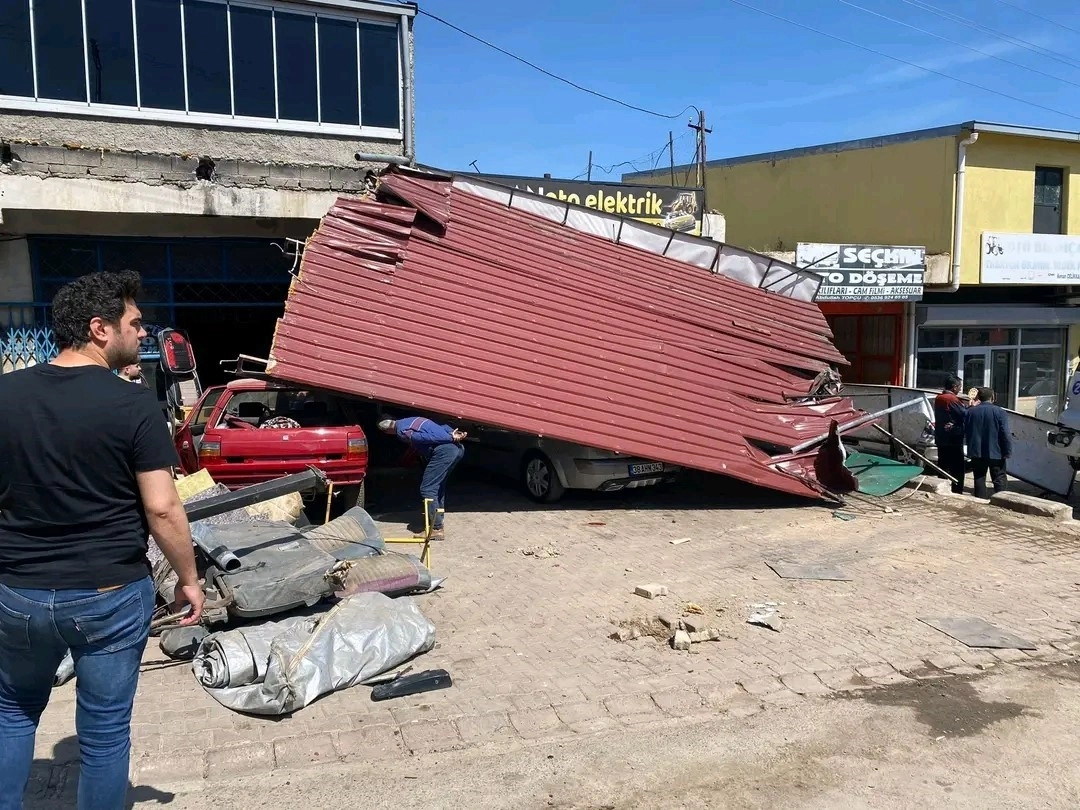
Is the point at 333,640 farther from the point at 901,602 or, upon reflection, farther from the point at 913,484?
the point at 913,484

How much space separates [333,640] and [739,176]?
1968 centimetres

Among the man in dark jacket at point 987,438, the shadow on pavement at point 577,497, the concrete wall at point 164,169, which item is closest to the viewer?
the shadow on pavement at point 577,497

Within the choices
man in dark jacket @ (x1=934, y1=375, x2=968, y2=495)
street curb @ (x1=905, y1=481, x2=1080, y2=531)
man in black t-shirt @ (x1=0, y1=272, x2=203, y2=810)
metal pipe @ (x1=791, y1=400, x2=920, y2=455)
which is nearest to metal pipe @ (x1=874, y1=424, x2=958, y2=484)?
man in dark jacket @ (x1=934, y1=375, x2=968, y2=495)

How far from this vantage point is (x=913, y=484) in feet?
36.0

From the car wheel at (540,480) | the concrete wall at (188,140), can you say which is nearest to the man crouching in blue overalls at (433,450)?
the car wheel at (540,480)

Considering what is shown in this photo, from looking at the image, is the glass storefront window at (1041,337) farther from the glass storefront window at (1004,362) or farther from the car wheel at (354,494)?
the car wheel at (354,494)

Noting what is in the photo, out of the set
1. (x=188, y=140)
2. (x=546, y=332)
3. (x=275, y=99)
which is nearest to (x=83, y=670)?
(x=546, y=332)

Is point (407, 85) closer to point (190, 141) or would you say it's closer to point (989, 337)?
point (190, 141)

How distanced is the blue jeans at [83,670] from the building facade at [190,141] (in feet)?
30.7

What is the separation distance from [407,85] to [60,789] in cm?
1171

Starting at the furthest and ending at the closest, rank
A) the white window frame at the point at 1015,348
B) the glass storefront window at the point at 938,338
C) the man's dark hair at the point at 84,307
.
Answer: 1. the white window frame at the point at 1015,348
2. the glass storefront window at the point at 938,338
3. the man's dark hair at the point at 84,307

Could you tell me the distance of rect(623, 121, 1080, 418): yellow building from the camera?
58.1ft

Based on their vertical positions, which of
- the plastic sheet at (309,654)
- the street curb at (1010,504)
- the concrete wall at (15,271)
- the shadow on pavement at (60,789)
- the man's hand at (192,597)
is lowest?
the street curb at (1010,504)

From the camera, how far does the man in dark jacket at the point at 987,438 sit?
35.8ft
